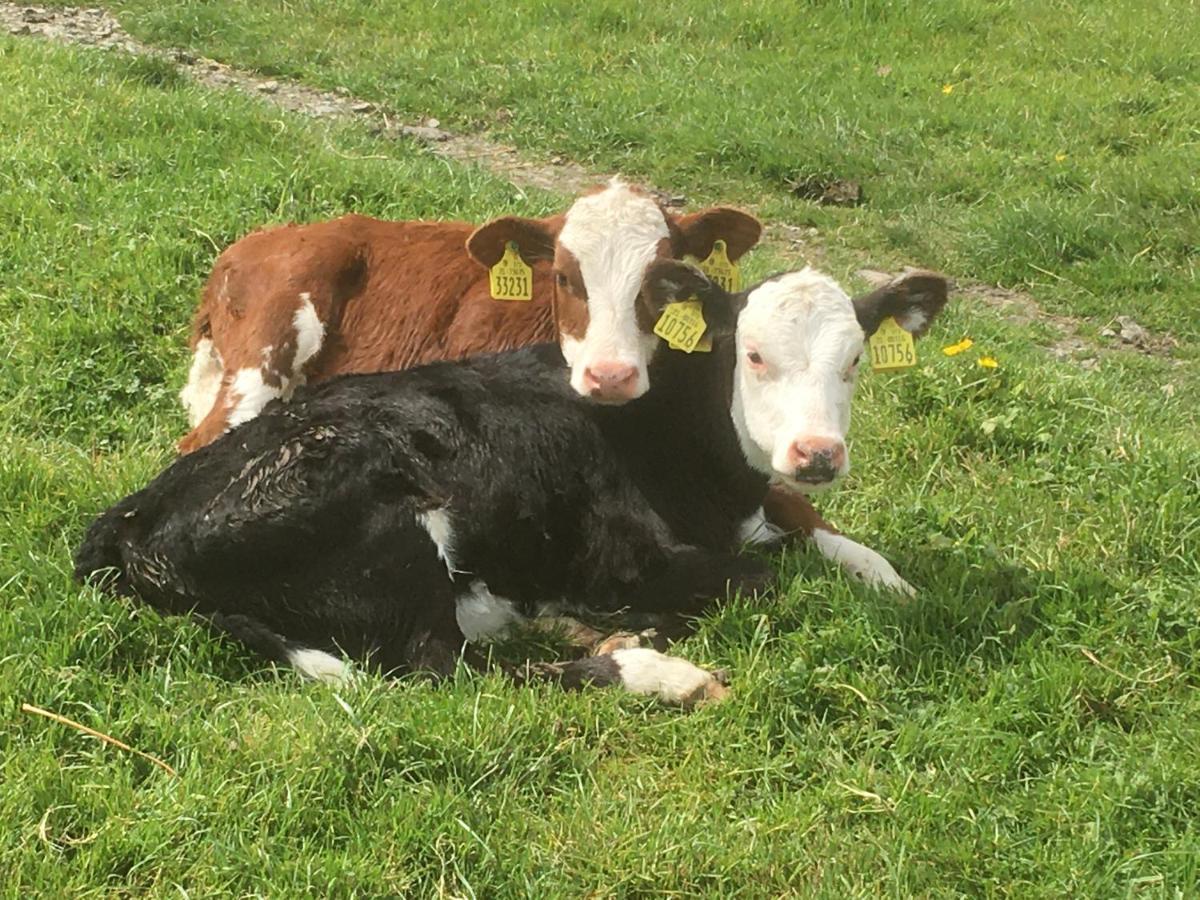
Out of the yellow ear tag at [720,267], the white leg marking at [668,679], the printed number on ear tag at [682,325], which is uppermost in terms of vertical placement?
the printed number on ear tag at [682,325]

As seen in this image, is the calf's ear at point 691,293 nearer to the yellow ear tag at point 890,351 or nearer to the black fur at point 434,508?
the black fur at point 434,508

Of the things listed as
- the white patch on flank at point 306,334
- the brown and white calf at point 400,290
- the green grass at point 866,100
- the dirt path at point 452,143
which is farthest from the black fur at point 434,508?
the green grass at point 866,100

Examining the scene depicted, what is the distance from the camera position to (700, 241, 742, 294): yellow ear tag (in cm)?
551

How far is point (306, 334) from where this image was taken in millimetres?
5703

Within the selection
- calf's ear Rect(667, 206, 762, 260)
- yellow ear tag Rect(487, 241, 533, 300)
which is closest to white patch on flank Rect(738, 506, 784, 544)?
calf's ear Rect(667, 206, 762, 260)

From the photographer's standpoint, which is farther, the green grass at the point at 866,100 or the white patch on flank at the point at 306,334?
the green grass at the point at 866,100

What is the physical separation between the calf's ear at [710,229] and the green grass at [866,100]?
10.9 ft

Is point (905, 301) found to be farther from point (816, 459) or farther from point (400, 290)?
point (400, 290)

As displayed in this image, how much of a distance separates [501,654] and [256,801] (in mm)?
1247

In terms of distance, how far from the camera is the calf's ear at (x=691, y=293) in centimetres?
462

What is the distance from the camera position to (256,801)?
3.22m

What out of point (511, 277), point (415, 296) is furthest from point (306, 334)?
point (511, 277)

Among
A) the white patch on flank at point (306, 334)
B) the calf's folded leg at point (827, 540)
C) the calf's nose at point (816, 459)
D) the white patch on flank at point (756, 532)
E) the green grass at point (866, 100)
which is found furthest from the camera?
the green grass at point (866, 100)

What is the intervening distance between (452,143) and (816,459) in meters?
7.05
